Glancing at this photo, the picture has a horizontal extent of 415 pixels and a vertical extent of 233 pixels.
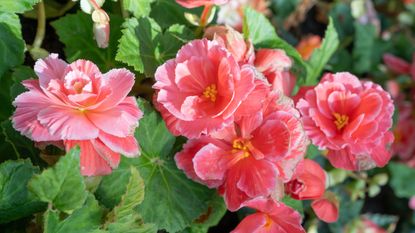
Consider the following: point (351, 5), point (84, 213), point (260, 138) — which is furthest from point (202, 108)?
point (351, 5)

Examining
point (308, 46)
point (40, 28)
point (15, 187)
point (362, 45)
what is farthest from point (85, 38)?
point (362, 45)

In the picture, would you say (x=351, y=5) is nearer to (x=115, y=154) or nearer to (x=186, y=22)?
(x=186, y=22)

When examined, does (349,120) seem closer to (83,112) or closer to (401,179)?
(83,112)

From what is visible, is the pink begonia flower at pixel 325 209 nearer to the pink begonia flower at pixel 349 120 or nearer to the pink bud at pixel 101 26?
the pink begonia flower at pixel 349 120

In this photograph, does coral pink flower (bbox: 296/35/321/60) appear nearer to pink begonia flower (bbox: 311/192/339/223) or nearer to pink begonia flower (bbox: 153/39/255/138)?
pink begonia flower (bbox: 311/192/339/223)

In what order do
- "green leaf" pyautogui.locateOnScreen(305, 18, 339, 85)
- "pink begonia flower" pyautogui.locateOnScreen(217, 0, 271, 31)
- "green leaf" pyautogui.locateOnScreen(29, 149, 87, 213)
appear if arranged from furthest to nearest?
1. "pink begonia flower" pyautogui.locateOnScreen(217, 0, 271, 31)
2. "green leaf" pyautogui.locateOnScreen(305, 18, 339, 85)
3. "green leaf" pyautogui.locateOnScreen(29, 149, 87, 213)

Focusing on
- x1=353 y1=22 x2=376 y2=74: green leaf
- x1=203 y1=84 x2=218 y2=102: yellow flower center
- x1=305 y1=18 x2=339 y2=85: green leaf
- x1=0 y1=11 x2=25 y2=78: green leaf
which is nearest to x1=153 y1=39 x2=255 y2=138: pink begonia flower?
x1=203 y1=84 x2=218 y2=102: yellow flower center
